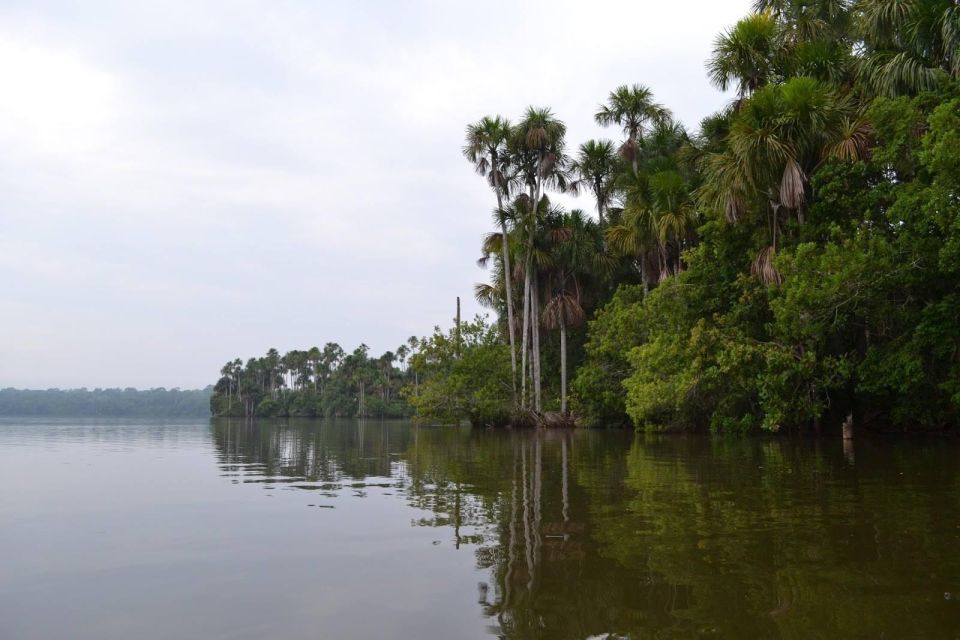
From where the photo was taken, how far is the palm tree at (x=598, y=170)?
128 feet

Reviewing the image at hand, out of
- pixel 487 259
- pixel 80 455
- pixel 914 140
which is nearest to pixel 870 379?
pixel 914 140

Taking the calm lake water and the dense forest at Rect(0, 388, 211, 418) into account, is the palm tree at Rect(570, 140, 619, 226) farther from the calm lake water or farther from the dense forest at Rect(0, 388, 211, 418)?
the dense forest at Rect(0, 388, 211, 418)

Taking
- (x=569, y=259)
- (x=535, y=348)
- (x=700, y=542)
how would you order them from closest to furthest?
(x=700, y=542) → (x=535, y=348) → (x=569, y=259)

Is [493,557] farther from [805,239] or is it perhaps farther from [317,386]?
[317,386]

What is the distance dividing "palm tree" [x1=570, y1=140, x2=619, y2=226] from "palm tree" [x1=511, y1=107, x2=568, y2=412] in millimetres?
1212

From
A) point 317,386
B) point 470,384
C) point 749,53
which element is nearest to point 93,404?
point 317,386

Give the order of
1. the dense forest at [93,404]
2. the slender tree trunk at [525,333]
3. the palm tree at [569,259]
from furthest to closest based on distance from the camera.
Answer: the dense forest at [93,404] → the slender tree trunk at [525,333] → the palm tree at [569,259]

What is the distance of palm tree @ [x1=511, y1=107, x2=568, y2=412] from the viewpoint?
3744cm

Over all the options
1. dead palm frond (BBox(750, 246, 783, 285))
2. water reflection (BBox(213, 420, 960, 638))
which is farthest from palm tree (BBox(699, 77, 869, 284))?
water reflection (BBox(213, 420, 960, 638))

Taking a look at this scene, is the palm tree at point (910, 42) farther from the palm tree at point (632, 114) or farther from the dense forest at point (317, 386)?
the dense forest at point (317, 386)

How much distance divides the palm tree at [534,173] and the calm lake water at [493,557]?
85.8 feet

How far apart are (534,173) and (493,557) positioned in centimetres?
3558

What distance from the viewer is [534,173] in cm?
3947

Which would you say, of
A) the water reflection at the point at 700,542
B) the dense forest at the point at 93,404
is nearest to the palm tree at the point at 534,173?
the water reflection at the point at 700,542
